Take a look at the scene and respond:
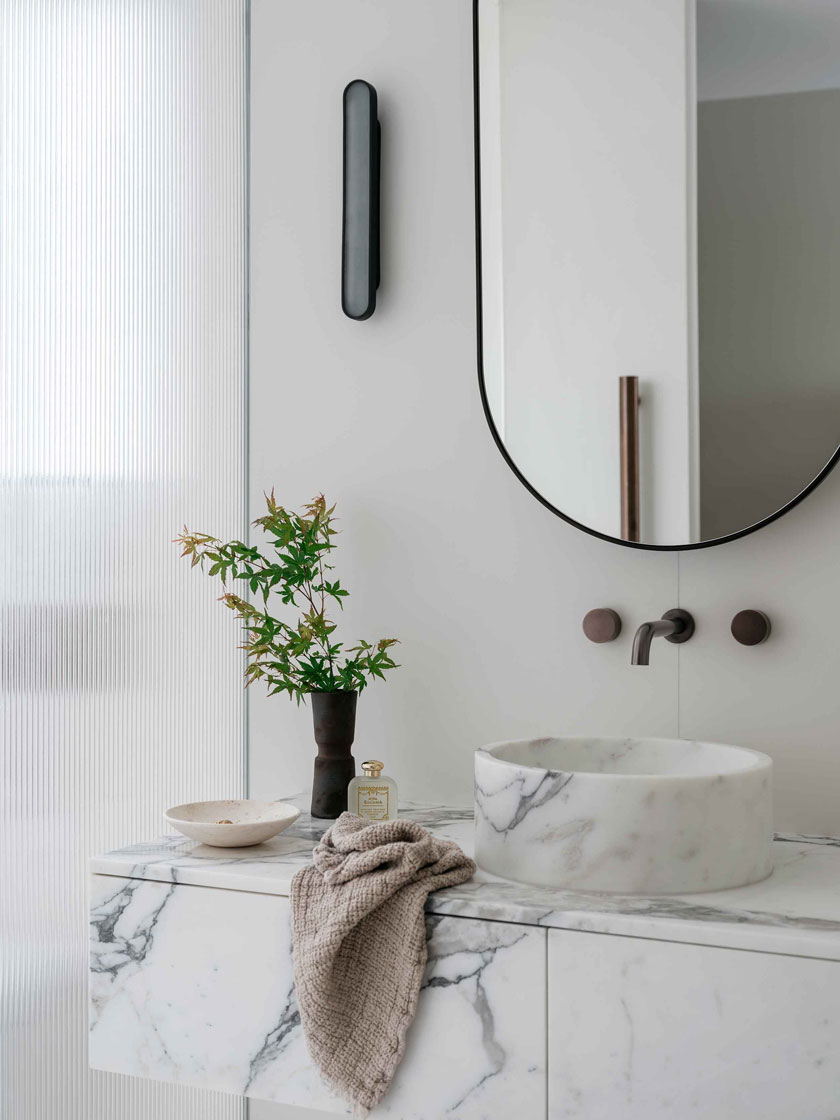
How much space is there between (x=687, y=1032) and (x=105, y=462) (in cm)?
117

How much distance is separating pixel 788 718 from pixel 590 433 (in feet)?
1.51

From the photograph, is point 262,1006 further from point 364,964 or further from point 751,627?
point 751,627

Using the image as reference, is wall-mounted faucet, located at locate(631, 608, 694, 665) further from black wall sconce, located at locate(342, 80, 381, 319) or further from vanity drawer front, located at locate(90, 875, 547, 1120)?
black wall sconce, located at locate(342, 80, 381, 319)

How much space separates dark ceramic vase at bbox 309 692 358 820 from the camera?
150cm

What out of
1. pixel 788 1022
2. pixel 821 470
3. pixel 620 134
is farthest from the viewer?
pixel 620 134

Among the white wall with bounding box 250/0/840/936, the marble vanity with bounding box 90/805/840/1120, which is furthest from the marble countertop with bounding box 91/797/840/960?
the white wall with bounding box 250/0/840/936

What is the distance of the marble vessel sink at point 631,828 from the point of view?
1150 millimetres

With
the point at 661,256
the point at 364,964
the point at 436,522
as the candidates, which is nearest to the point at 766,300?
the point at 661,256

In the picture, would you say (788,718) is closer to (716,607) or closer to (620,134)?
(716,607)

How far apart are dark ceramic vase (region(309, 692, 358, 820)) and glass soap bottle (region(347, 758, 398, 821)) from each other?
70 millimetres

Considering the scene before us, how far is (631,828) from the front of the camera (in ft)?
3.78

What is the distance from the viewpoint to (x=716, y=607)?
1492 millimetres

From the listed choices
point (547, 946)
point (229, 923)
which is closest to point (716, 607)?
point (547, 946)

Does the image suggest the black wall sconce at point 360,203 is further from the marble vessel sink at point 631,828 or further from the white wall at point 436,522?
the marble vessel sink at point 631,828
